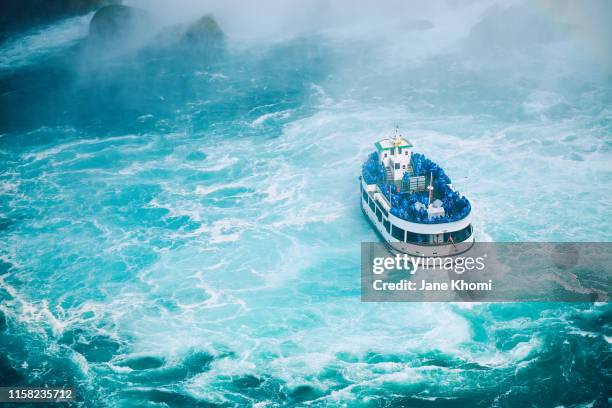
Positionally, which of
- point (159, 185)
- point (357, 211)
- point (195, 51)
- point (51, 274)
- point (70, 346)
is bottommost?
point (70, 346)

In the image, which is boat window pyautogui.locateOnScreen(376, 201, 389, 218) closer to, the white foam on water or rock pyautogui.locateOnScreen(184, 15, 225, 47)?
rock pyautogui.locateOnScreen(184, 15, 225, 47)

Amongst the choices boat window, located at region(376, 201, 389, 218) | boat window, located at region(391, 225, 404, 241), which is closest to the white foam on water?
boat window, located at region(376, 201, 389, 218)

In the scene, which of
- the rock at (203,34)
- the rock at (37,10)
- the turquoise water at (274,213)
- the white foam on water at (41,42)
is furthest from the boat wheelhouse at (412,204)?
the rock at (37,10)

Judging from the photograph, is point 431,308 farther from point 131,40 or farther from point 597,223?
point 131,40

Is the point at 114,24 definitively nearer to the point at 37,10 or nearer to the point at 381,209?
the point at 37,10

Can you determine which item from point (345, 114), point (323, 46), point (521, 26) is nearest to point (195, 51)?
point (323, 46)

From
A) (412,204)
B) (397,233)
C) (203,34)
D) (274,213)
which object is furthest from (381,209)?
(203,34)
